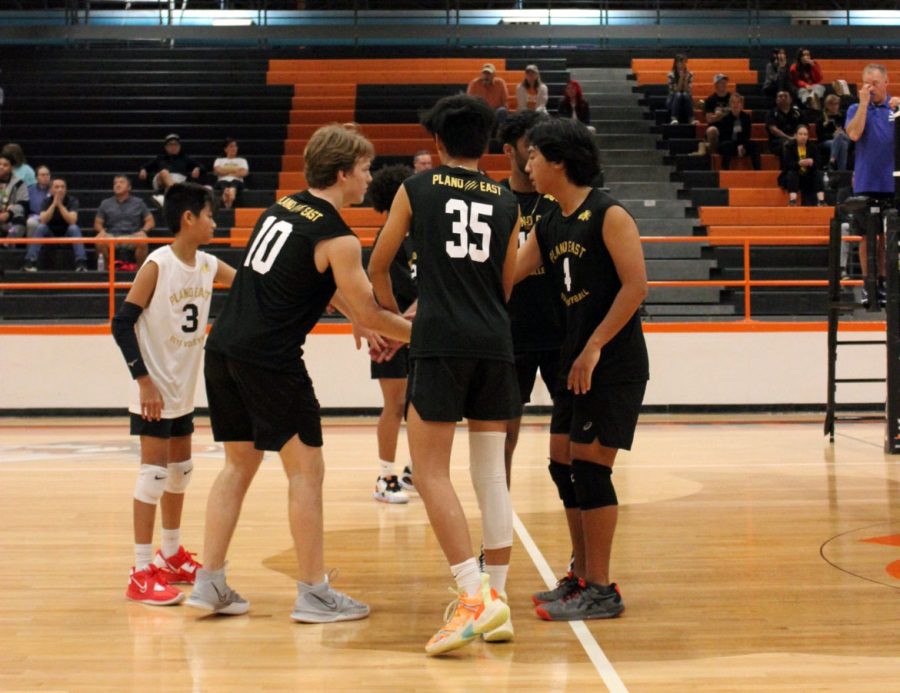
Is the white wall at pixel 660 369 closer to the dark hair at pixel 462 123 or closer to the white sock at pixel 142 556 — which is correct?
the white sock at pixel 142 556

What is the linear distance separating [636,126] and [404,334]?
44.9ft

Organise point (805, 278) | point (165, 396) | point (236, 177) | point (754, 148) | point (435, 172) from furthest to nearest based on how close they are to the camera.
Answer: point (754, 148) < point (236, 177) < point (805, 278) < point (165, 396) < point (435, 172)

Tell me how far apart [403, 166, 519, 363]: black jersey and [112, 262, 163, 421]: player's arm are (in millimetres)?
1220

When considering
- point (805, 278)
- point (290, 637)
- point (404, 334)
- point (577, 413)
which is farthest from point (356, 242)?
point (805, 278)

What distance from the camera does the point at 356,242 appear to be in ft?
13.4

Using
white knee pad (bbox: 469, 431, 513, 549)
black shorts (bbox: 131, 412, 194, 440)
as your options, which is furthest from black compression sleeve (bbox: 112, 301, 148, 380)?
white knee pad (bbox: 469, 431, 513, 549)

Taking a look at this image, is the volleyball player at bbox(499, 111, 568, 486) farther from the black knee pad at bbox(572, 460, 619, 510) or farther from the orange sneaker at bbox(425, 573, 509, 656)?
the orange sneaker at bbox(425, 573, 509, 656)

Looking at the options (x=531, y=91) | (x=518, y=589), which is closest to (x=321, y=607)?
(x=518, y=589)

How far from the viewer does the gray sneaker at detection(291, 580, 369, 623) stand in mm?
4211

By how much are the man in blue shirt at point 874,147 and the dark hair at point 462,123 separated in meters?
5.58

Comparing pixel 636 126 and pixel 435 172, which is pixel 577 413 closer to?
pixel 435 172

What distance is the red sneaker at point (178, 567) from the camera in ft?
15.9

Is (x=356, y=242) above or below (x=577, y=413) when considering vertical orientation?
above

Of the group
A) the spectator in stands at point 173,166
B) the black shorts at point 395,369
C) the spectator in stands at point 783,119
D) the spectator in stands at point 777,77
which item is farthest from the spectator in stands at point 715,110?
the black shorts at point 395,369
